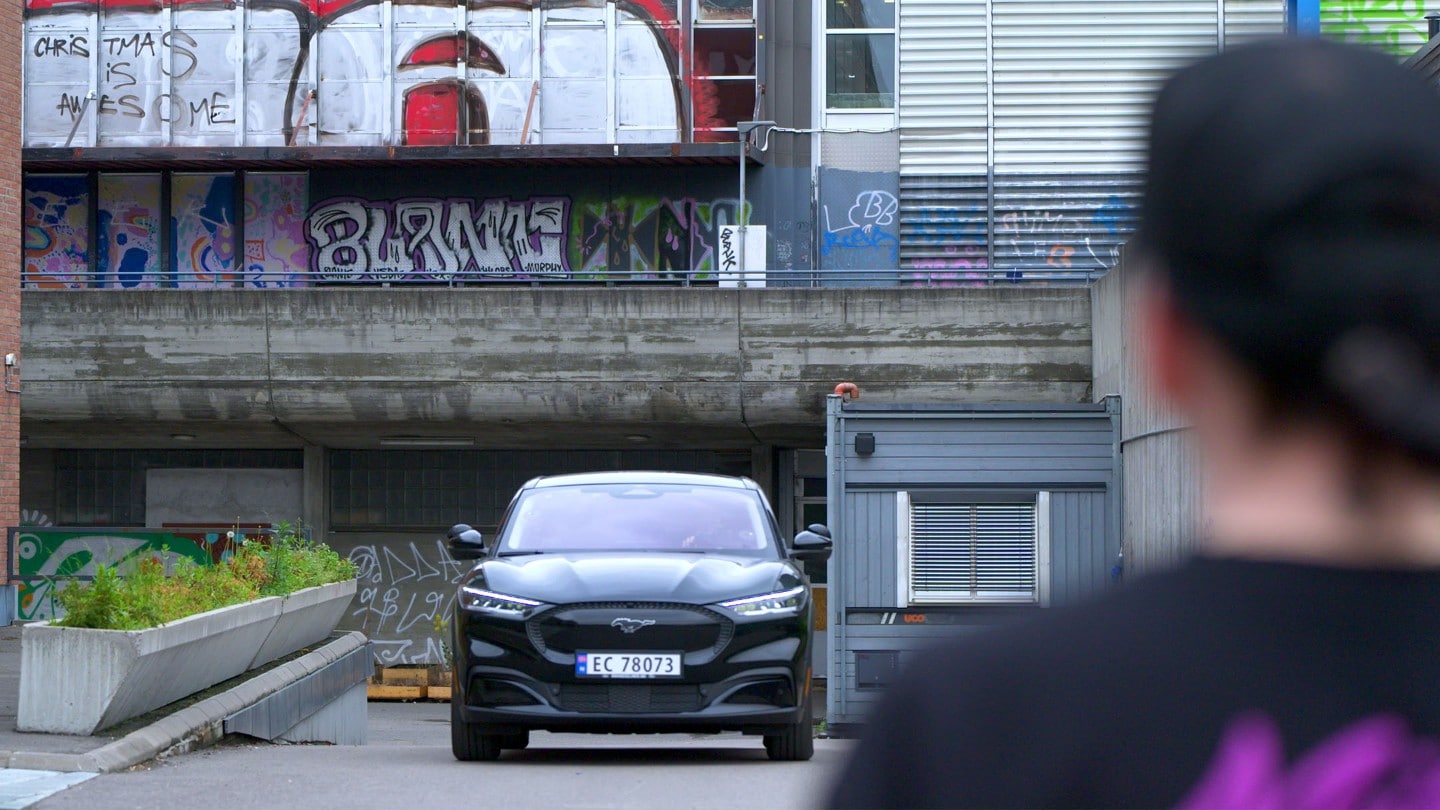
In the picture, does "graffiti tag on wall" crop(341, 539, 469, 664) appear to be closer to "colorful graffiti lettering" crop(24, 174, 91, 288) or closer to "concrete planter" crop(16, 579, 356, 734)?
"colorful graffiti lettering" crop(24, 174, 91, 288)

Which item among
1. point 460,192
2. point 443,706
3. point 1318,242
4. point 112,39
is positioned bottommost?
point 443,706

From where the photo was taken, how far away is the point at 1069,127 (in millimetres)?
33188

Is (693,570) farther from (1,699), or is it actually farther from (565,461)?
(565,461)

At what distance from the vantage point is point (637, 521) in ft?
31.5

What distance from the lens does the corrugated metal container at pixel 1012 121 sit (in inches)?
1296

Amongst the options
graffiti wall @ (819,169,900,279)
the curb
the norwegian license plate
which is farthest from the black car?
graffiti wall @ (819,169,900,279)

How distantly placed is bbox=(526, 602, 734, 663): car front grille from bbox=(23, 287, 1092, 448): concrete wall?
1811 centimetres

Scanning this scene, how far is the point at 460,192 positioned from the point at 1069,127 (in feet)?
37.7

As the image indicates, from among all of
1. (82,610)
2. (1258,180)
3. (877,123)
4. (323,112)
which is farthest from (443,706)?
(1258,180)

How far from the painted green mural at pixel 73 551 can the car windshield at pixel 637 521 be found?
1743cm

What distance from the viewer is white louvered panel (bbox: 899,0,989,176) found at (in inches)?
1304

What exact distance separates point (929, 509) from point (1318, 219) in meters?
17.8

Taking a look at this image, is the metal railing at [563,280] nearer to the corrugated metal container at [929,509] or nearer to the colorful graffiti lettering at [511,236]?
the colorful graffiti lettering at [511,236]

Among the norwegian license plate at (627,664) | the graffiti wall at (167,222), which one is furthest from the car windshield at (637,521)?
the graffiti wall at (167,222)
